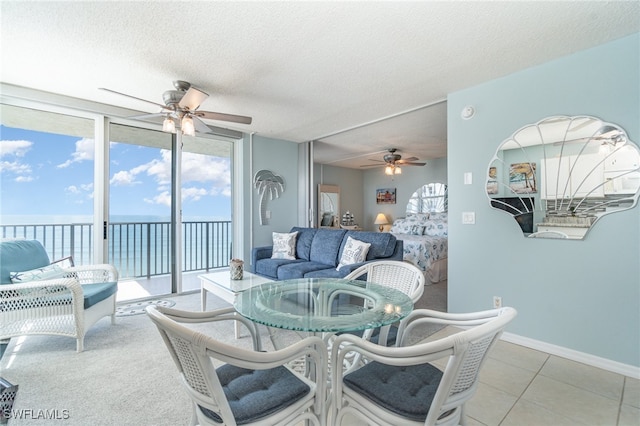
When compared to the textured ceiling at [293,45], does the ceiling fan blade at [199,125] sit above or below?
below

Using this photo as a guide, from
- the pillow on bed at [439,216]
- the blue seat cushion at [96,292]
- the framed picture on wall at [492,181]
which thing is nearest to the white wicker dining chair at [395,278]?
the framed picture on wall at [492,181]

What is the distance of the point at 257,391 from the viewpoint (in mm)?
1131

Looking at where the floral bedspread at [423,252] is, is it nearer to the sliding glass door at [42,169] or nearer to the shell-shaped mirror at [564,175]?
the shell-shaped mirror at [564,175]

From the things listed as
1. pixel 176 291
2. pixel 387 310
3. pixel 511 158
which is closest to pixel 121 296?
pixel 176 291

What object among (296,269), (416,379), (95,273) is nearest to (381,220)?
(296,269)

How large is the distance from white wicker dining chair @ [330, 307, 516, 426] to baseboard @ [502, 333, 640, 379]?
68.9 inches

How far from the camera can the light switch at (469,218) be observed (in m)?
2.86

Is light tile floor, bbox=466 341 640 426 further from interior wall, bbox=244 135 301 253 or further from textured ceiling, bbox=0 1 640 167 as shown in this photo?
interior wall, bbox=244 135 301 253

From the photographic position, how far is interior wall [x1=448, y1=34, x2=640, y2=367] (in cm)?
207

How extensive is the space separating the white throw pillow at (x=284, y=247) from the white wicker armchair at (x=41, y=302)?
83.2 inches

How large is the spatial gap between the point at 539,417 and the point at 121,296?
15.0 feet

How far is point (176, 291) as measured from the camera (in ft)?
13.2

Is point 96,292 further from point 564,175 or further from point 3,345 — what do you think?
point 564,175

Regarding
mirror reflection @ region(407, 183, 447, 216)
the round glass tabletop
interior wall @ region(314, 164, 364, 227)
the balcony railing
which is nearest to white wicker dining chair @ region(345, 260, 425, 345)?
the round glass tabletop
